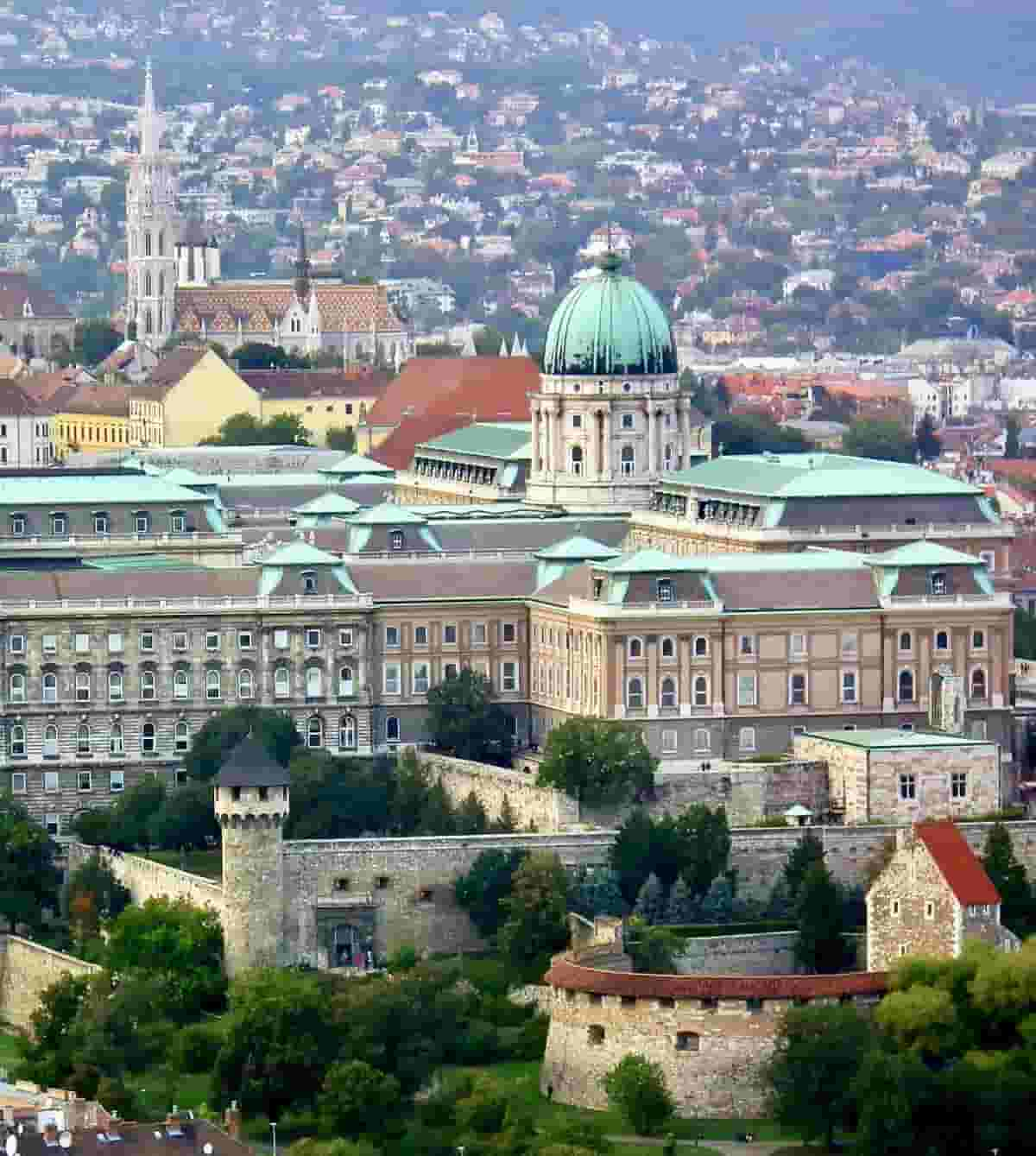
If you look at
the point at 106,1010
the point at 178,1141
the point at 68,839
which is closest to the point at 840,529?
the point at 68,839

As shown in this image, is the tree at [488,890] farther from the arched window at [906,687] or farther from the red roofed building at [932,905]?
the arched window at [906,687]

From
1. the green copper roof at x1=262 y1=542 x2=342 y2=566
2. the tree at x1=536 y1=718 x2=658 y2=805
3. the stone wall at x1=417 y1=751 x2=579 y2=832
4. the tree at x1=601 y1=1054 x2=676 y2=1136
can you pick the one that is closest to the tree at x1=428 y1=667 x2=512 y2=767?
the stone wall at x1=417 y1=751 x2=579 y2=832

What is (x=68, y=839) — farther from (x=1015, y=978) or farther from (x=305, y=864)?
(x=1015, y=978)

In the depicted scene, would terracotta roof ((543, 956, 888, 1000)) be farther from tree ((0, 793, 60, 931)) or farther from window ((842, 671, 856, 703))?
window ((842, 671, 856, 703))

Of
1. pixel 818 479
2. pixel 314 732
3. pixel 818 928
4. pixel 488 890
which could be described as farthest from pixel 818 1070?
pixel 818 479

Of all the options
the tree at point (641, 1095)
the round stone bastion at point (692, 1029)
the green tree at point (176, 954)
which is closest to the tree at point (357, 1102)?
the tree at point (641, 1095)

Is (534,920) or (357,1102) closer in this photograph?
(357,1102)

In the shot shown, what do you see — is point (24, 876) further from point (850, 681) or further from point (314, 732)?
point (850, 681)
